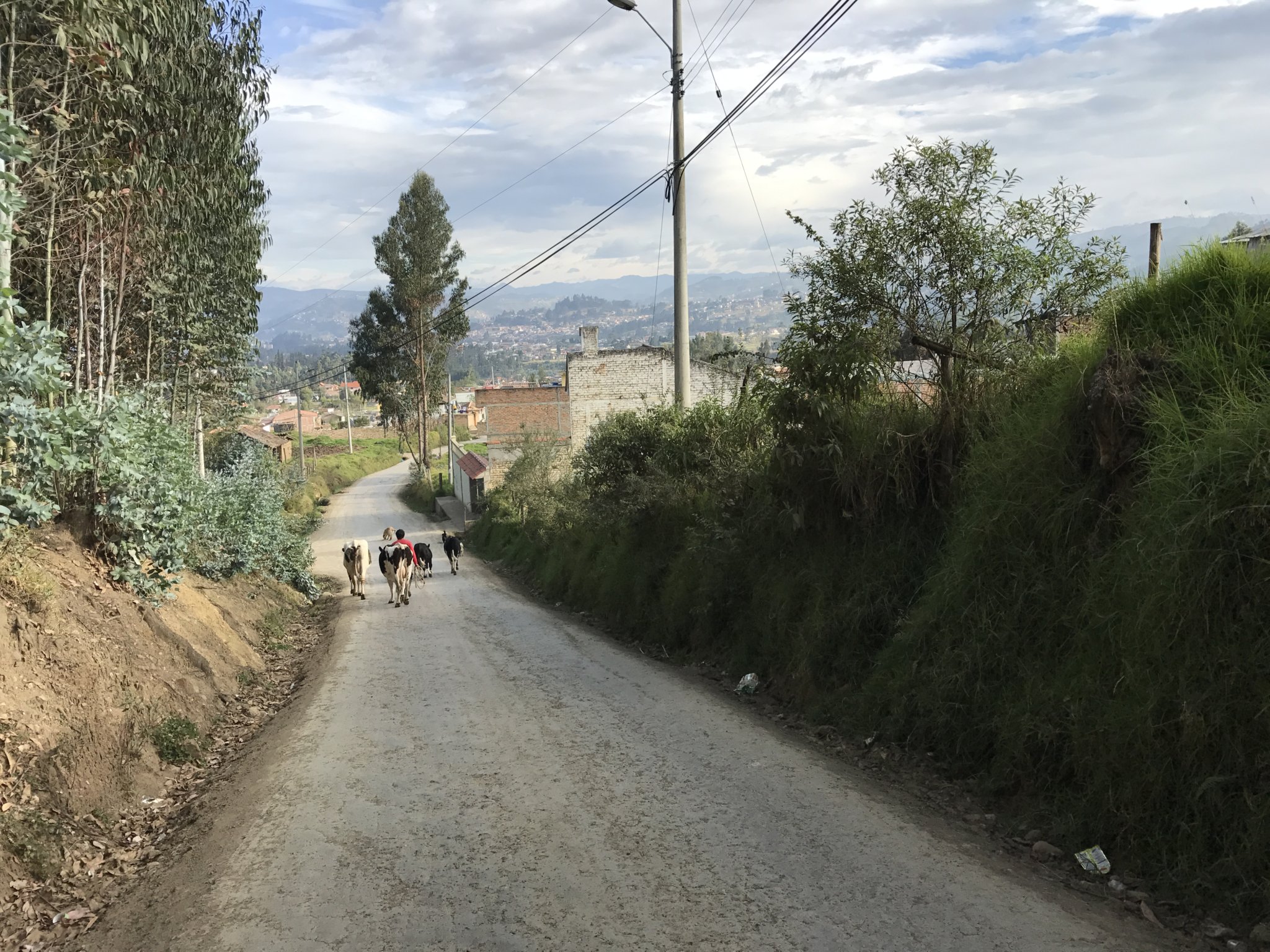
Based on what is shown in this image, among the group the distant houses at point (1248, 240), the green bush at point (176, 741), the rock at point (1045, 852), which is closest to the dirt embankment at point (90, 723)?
the green bush at point (176, 741)

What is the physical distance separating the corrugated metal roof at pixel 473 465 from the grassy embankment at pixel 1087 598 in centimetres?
3623

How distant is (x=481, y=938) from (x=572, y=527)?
1660cm

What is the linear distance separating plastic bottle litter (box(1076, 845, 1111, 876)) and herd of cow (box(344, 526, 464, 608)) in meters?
15.7

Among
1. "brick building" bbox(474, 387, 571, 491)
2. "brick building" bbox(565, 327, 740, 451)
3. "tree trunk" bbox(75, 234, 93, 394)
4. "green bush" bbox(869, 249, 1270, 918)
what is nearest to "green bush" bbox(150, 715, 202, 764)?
"tree trunk" bbox(75, 234, 93, 394)

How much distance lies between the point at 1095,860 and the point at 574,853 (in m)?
2.98

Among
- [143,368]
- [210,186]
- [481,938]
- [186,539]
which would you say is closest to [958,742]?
[481,938]

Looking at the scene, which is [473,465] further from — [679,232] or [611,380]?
[679,232]

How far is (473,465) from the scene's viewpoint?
48.6 meters

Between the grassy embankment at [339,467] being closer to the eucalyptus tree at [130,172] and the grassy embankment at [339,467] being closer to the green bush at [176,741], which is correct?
the eucalyptus tree at [130,172]

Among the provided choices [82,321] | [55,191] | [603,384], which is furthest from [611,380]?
[55,191]

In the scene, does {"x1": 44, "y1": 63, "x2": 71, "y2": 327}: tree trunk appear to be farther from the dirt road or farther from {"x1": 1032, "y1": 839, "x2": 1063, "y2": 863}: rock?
{"x1": 1032, "y1": 839, "x2": 1063, "y2": 863}: rock

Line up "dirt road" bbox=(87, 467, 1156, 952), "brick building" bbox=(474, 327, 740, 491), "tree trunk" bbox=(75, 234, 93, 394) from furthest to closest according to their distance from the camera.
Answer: "brick building" bbox=(474, 327, 740, 491) < "tree trunk" bbox=(75, 234, 93, 394) < "dirt road" bbox=(87, 467, 1156, 952)

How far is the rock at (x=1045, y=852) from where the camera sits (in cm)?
546

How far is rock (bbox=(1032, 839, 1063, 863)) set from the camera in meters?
5.46
